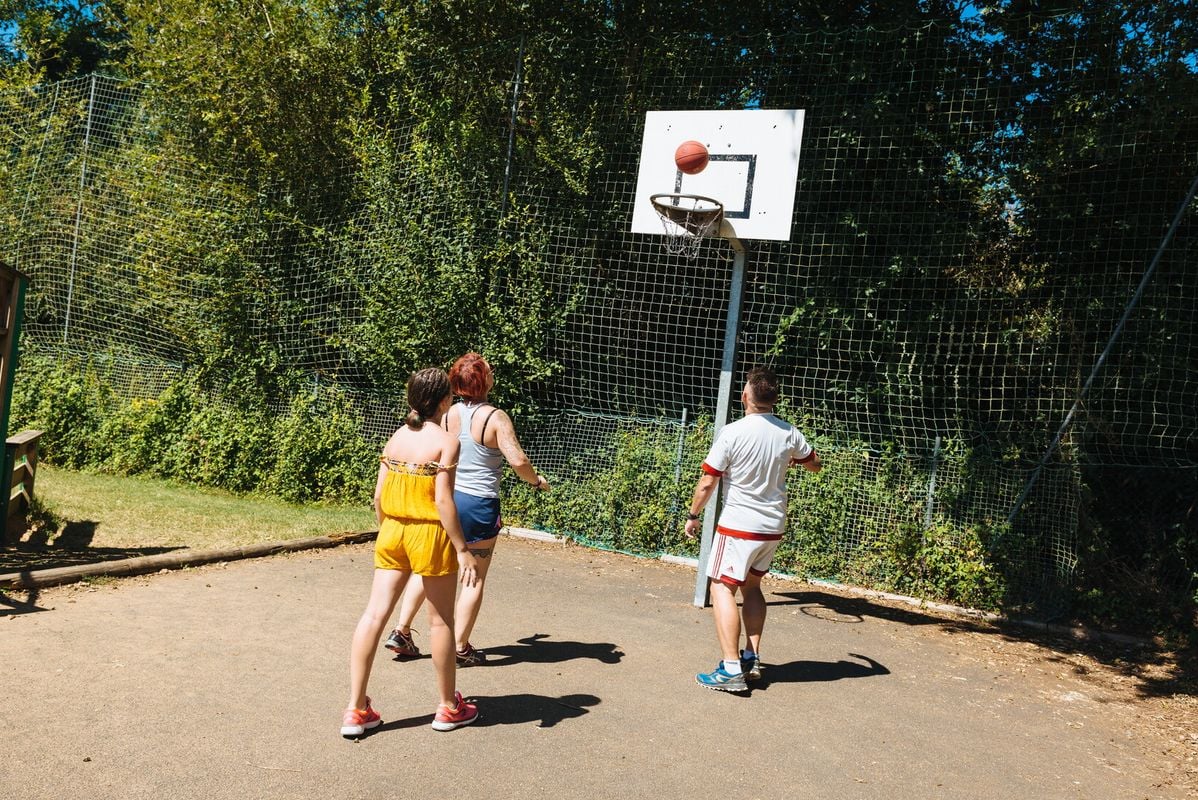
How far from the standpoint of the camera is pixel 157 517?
28.7 feet

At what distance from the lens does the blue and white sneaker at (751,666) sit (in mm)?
5469

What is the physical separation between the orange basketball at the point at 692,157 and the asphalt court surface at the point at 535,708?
3357 millimetres

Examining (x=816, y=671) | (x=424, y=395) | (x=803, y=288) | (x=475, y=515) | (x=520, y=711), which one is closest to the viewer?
(x=424, y=395)

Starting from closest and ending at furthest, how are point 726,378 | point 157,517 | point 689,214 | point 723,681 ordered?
point 723,681 → point 726,378 → point 689,214 → point 157,517

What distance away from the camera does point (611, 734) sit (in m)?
4.48

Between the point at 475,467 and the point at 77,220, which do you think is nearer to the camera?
the point at 475,467

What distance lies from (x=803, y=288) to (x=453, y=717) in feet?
20.3

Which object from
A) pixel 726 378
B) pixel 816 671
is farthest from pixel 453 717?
pixel 726 378

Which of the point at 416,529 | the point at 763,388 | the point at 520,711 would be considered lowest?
the point at 520,711

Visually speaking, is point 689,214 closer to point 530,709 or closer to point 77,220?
point 530,709

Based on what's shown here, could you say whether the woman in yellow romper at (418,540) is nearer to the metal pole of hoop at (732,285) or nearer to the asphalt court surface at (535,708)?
the asphalt court surface at (535,708)

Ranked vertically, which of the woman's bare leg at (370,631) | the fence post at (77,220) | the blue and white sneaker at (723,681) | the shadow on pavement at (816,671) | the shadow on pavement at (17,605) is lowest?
the shadow on pavement at (17,605)

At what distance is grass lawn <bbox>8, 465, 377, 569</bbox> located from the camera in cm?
770

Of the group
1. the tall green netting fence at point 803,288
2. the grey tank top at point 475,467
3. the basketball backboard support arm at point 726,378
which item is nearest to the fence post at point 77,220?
the tall green netting fence at point 803,288
